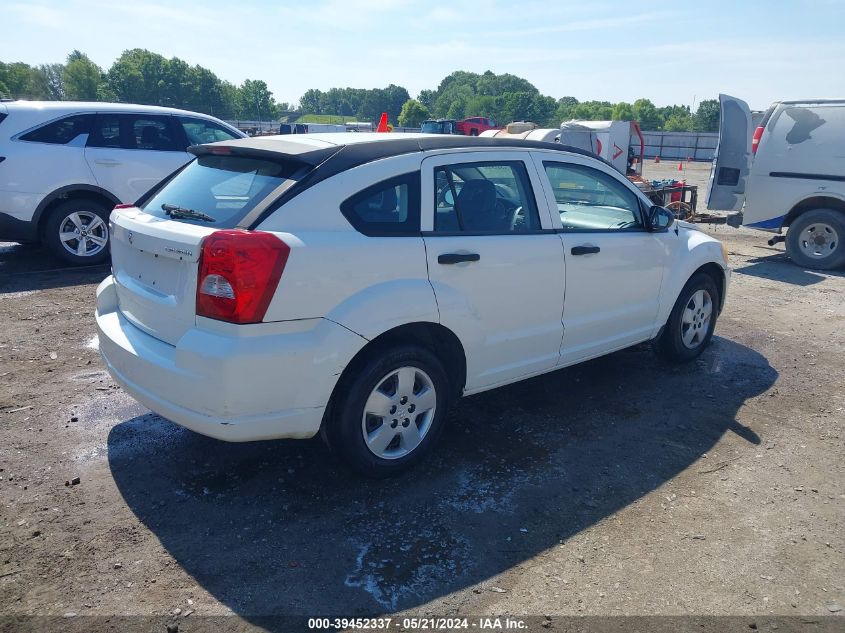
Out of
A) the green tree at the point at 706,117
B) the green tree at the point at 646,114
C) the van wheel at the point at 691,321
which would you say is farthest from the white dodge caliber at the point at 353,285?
the green tree at the point at 646,114

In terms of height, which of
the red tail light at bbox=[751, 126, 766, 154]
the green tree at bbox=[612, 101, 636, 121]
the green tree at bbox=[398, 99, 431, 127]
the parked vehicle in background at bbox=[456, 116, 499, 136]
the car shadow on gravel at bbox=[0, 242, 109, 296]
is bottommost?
the car shadow on gravel at bbox=[0, 242, 109, 296]

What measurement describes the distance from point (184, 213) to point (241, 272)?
0.74m

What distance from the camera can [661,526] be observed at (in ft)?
10.7

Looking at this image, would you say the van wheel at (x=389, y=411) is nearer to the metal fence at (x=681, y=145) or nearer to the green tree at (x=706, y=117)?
the metal fence at (x=681, y=145)

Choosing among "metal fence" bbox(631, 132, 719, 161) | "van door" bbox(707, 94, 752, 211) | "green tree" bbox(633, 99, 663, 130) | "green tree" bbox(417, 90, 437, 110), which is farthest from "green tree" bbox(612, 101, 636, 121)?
"van door" bbox(707, 94, 752, 211)

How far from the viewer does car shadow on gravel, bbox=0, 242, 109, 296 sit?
7.23 metres

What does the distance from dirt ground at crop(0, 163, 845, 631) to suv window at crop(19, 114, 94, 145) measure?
3.61 metres

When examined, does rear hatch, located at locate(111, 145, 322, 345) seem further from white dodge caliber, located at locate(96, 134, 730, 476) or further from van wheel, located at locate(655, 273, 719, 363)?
van wheel, located at locate(655, 273, 719, 363)

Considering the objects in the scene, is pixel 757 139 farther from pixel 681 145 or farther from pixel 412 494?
pixel 681 145

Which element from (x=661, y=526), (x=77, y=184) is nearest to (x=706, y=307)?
(x=661, y=526)

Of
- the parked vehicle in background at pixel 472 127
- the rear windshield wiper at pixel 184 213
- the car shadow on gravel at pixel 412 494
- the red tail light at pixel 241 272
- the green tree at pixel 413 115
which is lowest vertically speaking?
the car shadow on gravel at pixel 412 494

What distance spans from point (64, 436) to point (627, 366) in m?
4.34

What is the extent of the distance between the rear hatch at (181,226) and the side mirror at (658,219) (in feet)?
9.14

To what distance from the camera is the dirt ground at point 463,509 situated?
2734 millimetres
